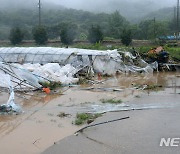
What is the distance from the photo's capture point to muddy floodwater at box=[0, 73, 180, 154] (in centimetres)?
672

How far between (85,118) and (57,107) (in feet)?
5.83

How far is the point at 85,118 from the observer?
8242mm

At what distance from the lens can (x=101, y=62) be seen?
18641mm

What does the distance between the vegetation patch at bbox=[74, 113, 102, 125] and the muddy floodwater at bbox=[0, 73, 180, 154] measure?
0.55ft

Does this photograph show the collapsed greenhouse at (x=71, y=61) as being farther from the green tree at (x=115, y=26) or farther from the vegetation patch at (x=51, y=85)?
the green tree at (x=115, y=26)

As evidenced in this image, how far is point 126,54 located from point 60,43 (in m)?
18.7

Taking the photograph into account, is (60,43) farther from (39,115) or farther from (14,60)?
(39,115)

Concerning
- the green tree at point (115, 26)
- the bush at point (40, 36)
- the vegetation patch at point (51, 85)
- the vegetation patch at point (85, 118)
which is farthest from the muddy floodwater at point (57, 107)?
the green tree at point (115, 26)

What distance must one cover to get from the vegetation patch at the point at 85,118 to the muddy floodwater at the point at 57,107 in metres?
0.17

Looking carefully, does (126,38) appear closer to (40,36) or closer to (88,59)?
(40,36)

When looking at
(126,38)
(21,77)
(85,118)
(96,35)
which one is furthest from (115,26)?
(85,118)

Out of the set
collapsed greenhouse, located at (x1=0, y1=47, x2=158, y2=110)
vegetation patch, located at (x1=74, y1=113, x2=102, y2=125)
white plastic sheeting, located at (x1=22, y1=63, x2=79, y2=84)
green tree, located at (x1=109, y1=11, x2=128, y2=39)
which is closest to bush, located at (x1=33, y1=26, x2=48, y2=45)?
collapsed greenhouse, located at (x1=0, y1=47, x2=158, y2=110)

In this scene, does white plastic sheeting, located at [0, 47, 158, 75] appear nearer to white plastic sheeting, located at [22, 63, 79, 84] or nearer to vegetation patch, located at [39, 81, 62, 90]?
white plastic sheeting, located at [22, 63, 79, 84]

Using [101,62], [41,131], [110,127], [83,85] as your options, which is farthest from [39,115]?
[101,62]
